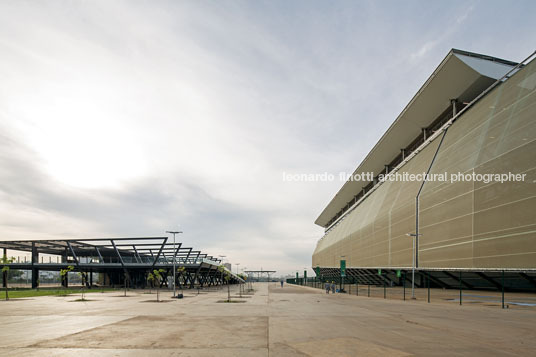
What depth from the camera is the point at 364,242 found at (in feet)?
212

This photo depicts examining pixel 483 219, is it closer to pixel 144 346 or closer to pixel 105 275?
pixel 144 346

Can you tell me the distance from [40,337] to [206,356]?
7.20m

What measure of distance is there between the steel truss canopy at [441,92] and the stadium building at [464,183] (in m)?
0.12

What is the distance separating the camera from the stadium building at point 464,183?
26734mm

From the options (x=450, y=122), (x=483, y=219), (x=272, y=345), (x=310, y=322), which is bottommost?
(x=310, y=322)

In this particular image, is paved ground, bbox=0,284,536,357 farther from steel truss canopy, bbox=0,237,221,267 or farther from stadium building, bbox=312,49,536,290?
steel truss canopy, bbox=0,237,221,267

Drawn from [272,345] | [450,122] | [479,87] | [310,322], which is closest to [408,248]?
[450,122]

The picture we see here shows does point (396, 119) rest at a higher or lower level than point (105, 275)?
higher

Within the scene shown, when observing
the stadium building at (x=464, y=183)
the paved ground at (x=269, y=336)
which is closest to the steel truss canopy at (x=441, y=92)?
the stadium building at (x=464, y=183)

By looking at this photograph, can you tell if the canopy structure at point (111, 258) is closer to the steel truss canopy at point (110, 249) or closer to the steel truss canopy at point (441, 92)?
the steel truss canopy at point (110, 249)

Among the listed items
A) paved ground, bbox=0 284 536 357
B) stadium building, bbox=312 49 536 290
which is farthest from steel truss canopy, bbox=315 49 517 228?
paved ground, bbox=0 284 536 357

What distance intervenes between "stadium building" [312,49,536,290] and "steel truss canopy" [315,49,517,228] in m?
0.12

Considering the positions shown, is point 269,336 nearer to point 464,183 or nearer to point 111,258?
point 464,183

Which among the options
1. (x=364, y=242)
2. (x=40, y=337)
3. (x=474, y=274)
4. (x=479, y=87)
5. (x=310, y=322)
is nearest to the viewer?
(x=40, y=337)
